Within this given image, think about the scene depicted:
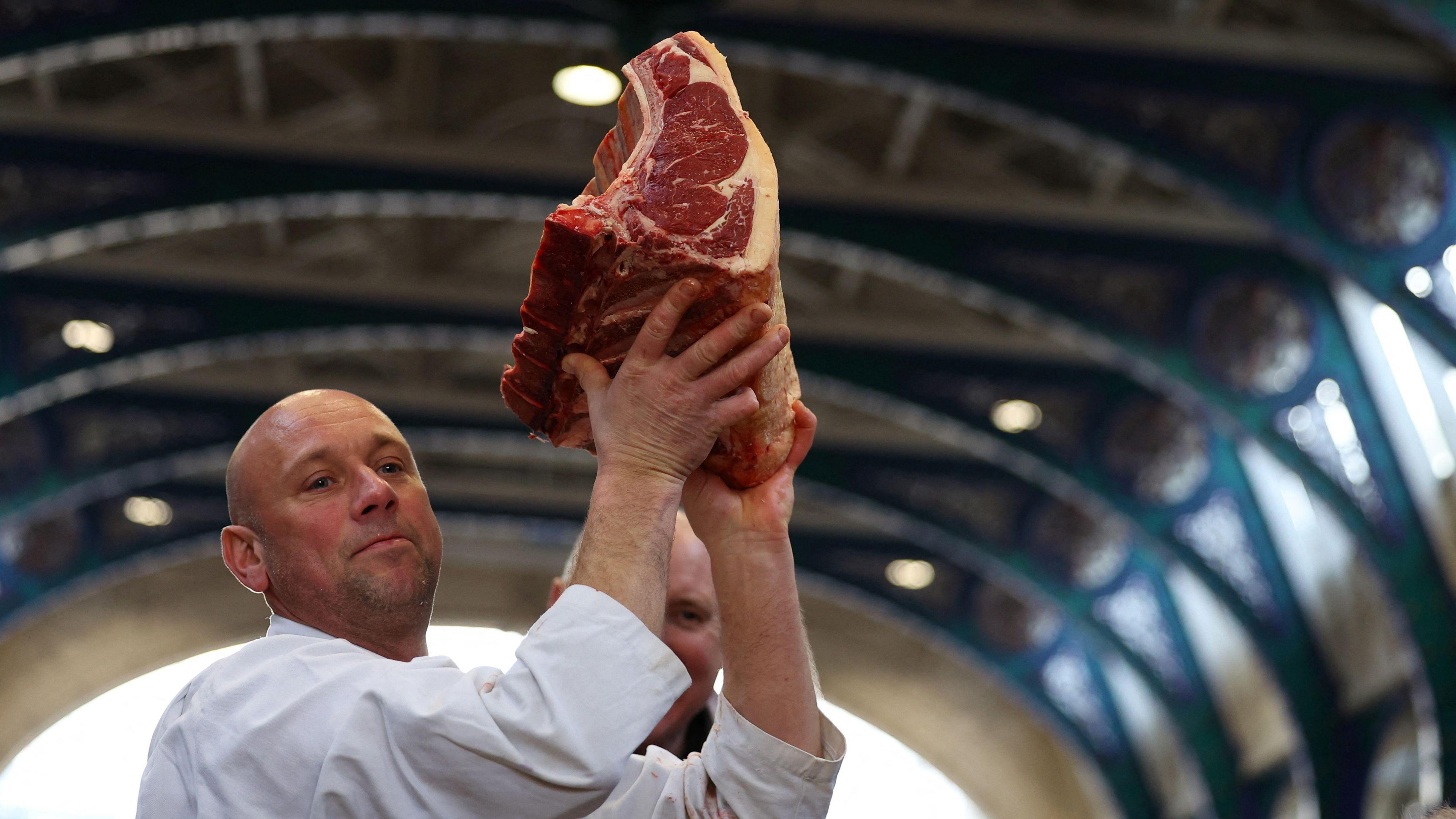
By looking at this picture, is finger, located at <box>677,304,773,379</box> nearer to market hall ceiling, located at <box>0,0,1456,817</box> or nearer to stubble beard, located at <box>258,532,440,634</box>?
stubble beard, located at <box>258,532,440,634</box>

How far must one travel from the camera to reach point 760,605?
306 cm

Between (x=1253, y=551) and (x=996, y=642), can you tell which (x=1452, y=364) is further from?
(x=996, y=642)

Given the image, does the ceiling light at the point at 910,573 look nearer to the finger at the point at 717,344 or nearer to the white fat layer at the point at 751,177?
the white fat layer at the point at 751,177

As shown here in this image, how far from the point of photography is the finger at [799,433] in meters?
3.23

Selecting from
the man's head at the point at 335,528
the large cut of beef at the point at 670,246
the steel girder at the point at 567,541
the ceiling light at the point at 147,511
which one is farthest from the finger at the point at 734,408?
the ceiling light at the point at 147,511

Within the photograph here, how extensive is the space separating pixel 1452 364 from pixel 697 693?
9454 millimetres

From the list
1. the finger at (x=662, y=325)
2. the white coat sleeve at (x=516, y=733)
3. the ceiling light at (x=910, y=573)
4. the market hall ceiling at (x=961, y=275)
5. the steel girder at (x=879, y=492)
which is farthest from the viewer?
the ceiling light at (x=910, y=573)

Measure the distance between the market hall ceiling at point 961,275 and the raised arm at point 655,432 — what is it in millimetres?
4971

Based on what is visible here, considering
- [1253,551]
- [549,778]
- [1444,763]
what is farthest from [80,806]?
[549,778]

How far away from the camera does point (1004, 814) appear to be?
1147 inches

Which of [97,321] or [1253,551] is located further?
[1253,551]

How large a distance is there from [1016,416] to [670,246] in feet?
49.6

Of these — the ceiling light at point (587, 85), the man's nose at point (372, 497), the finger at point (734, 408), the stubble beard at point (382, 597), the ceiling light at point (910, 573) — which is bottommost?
the stubble beard at point (382, 597)

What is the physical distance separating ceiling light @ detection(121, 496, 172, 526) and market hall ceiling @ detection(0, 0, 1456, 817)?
769mm
